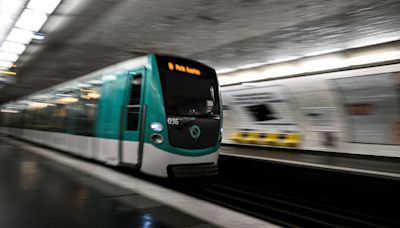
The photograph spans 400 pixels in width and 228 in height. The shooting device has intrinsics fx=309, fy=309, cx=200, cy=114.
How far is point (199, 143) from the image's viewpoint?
6.39 m

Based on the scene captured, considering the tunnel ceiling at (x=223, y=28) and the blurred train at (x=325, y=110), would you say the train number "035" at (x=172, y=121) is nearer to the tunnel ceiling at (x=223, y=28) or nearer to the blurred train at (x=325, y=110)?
the tunnel ceiling at (x=223, y=28)

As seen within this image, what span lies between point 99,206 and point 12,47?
9.00 m

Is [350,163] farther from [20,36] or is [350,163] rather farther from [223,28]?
[20,36]

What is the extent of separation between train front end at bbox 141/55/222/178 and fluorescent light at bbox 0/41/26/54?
21.7 ft

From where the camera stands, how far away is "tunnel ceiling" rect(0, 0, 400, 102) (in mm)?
6262

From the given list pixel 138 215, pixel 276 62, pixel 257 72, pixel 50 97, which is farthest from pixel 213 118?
pixel 50 97

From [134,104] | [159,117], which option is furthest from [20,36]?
[159,117]

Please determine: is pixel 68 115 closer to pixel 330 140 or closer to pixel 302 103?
pixel 302 103

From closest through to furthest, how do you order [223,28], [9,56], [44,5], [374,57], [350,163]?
1. [44,5]
2. [223,28]
3. [374,57]
4. [350,163]
5. [9,56]

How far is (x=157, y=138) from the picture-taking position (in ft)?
19.6

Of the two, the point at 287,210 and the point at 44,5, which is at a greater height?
the point at 44,5

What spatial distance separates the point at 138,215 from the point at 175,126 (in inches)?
99.9

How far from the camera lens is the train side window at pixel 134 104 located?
252 inches

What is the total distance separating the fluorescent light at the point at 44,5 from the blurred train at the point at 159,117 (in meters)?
1.85
